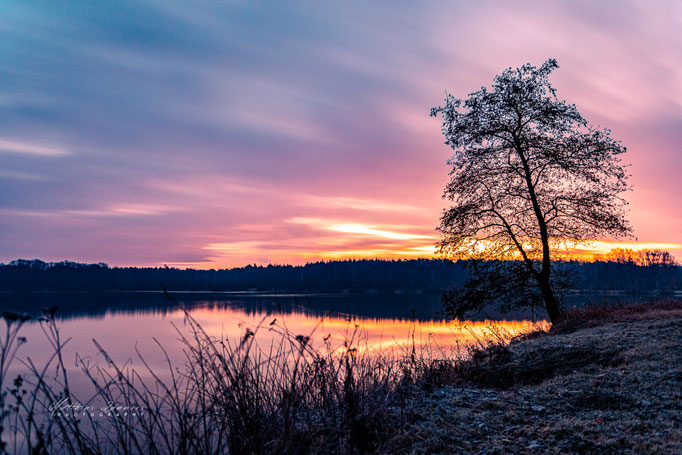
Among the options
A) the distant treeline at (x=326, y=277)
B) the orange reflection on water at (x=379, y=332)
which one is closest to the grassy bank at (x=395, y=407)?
the orange reflection on water at (x=379, y=332)

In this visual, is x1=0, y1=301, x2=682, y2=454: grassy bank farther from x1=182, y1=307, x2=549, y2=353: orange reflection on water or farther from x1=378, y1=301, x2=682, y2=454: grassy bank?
x1=182, y1=307, x2=549, y2=353: orange reflection on water

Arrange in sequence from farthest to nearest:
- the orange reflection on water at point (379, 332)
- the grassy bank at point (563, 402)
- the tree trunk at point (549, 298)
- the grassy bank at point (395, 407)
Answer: the tree trunk at point (549, 298) < the orange reflection on water at point (379, 332) < the grassy bank at point (563, 402) < the grassy bank at point (395, 407)

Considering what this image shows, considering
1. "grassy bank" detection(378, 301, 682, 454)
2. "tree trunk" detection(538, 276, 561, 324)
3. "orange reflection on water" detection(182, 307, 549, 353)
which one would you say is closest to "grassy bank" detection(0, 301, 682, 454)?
"grassy bank" detection(378, 301, 682, 454)

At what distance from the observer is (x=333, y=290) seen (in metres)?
143

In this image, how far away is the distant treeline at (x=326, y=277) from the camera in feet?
381

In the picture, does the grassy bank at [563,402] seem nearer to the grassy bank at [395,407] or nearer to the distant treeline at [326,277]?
the grassy bank at [395,407]

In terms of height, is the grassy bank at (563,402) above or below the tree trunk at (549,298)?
below

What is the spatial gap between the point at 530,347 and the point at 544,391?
3.07m

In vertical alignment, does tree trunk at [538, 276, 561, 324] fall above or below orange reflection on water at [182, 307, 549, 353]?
above

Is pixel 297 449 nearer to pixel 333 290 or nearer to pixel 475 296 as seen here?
pixel 475 296

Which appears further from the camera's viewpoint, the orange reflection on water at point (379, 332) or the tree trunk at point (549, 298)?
the tree trunk at point (549, 298)

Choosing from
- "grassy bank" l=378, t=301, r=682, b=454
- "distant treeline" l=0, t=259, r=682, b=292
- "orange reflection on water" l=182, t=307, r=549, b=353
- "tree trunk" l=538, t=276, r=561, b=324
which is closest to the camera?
"grassy bank" l=378, t=301, r=682, b=454

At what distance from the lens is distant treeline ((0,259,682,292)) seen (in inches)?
4572

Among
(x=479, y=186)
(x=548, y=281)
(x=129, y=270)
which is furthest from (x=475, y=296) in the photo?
(x=129, y=270)
